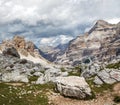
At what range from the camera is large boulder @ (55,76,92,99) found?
47812mm

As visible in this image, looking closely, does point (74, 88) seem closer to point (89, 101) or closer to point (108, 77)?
point (89, 101)

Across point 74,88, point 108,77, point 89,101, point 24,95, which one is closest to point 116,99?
point 89,101

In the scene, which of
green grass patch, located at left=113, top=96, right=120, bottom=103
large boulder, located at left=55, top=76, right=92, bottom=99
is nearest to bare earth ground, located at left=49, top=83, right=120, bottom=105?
green grass patch, located at left=113, top=96, right=120, bottom=103

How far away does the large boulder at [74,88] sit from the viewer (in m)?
47.8

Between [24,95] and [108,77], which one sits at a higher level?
[108,77]

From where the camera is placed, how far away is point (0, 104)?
4147 cm

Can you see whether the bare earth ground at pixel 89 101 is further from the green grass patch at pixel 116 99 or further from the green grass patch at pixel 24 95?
the green grass patch at pixel 24 95

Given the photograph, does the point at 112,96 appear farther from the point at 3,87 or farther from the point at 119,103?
the point at 3,87

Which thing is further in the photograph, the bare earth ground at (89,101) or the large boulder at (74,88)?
the large boulder at (74,88)

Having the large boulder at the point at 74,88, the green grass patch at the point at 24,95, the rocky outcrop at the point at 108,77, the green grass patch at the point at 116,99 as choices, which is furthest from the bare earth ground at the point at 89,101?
the rocky outcrop at the point at 108,77

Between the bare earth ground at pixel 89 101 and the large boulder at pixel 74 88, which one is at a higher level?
the large boulder at pixel 74 88

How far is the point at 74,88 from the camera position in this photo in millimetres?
47969

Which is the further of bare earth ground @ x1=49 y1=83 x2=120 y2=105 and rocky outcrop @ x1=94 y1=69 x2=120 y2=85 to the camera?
rocky outcrop @ x1=94 y1=69 x2=120 y2=85

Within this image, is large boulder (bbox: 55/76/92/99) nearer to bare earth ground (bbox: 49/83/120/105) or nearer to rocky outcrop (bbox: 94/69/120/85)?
bare earth ground (bbox: 49/83/120/105)
